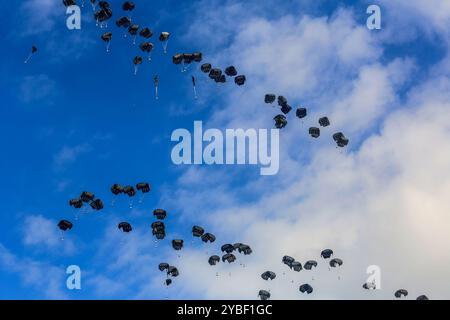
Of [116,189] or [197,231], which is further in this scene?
[197,231]

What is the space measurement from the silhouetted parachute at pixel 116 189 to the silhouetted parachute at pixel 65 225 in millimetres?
7876

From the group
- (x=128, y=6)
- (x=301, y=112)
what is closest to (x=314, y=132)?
(x=301, y=112)

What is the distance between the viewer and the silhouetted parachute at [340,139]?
100m

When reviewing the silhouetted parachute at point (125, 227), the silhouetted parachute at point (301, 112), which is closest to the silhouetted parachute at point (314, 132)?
the silhouetted parachute at point (301, 112)

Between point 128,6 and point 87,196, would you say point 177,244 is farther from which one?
point 128,6

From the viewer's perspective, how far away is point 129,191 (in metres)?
99.1

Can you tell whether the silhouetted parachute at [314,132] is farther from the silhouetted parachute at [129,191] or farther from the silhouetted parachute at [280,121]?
the silhouetted parachute at [129,191]

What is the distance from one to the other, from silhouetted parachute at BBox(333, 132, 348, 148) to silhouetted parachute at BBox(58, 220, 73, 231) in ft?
127

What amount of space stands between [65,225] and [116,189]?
28.9ft
